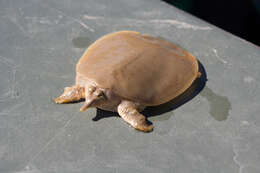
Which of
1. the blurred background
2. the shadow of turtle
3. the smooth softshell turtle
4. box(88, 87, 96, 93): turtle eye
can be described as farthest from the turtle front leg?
the blurred background

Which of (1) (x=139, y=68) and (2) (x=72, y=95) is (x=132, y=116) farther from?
(2) (x=72, y=95)

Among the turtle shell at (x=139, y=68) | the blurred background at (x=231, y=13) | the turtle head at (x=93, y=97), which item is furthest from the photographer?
the blurred background at (x=231, y=13)

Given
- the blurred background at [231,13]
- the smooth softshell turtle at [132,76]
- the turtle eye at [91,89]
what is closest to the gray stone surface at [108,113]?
the smooth softshell turtle at [132,76]

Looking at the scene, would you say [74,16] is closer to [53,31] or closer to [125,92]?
[53,31]

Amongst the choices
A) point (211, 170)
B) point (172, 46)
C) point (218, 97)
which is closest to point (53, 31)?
point (172, 46)

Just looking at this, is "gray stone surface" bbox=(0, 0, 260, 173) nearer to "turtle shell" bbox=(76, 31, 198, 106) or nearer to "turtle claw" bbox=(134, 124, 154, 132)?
"turtle claw" bbox=(134, 124, 154, 132)

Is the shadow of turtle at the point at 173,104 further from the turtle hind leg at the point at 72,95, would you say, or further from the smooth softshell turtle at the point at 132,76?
the turtle hind leg at the point at 72,95
